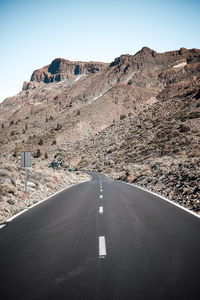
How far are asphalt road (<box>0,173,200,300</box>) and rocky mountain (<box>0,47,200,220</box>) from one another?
15.7ft

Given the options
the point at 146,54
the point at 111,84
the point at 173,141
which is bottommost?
the point at 173,141

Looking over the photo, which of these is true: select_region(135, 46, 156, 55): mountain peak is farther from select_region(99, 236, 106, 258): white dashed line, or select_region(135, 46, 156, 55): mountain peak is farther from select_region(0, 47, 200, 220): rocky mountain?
select_region(99, 236, 106, 258): white dashed line

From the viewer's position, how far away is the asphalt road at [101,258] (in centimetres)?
349

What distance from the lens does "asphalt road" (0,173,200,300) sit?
11.4ft

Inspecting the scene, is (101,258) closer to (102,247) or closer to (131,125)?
(102,247)

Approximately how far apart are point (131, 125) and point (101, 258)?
7531 centimetres

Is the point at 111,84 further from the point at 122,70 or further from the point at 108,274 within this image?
the point at 108,274

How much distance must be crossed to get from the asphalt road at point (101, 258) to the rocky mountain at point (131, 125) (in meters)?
4.80

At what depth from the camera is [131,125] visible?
78625mm

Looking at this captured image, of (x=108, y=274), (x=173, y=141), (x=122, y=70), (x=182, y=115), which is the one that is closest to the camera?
(x=108, y=274)

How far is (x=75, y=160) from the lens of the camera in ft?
259

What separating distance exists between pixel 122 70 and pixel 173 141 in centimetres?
10812

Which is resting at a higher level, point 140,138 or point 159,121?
point 159,121

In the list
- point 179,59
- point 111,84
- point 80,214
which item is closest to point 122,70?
point 111,84
